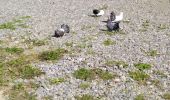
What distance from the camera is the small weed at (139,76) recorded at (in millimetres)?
17000

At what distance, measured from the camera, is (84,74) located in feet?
57.8

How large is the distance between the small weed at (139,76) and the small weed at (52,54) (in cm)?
434

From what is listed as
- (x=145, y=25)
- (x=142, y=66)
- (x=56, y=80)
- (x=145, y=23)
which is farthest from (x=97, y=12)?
(x=56, y=80)

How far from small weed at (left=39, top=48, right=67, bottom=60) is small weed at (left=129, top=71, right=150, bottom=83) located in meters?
4.34

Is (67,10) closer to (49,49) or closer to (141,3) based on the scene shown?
(141,3)

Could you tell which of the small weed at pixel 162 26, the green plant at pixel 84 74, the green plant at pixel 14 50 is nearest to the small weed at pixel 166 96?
the green plant at pixel 84 74

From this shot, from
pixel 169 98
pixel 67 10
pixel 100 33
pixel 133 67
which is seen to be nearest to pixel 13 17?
pixel 67 10

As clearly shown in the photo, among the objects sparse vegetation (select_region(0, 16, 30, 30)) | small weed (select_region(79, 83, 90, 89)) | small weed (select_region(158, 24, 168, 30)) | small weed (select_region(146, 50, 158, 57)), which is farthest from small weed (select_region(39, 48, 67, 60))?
small weed (select_region(158, 24, 168, 30))

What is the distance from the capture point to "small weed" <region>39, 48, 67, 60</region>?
65.0 feet

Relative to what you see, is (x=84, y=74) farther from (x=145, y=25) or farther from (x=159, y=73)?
(x=145, y=25)

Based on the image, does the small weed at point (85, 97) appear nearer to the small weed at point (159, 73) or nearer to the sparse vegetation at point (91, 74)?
the sparse vegetation at point (91, 74)

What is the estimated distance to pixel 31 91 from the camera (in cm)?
1620

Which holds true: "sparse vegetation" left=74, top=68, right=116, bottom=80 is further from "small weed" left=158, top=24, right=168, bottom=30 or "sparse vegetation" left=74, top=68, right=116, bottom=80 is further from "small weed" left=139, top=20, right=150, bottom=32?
"small weed" left=158, top=24, right=168, bottom=30

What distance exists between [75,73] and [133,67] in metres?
2.90
